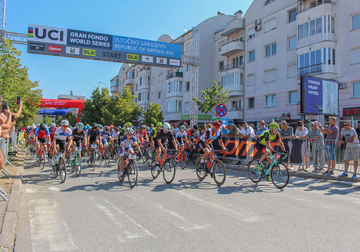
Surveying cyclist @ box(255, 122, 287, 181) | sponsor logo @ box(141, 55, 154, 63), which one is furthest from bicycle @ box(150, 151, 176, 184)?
sponsor logo @ box(141, 55, 154, 63)

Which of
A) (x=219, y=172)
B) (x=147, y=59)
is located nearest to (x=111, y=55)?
(x=147, y=59)

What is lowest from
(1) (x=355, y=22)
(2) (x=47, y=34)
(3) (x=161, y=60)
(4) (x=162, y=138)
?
(4) (x=162, y=138)

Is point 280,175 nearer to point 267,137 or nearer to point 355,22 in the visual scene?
point 267,137

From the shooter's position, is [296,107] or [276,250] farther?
[296,107]

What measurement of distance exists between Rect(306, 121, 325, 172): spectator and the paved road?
1.51 meters

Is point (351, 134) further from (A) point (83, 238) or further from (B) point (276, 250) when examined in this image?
(A) point (83, 238)

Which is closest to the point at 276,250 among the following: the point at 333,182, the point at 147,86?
the point at 333,182

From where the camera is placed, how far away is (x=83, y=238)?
13.3 feet

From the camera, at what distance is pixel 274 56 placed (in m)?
28.2

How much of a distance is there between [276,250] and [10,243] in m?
3.59

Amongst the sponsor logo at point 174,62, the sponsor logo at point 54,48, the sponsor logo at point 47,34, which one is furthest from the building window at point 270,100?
the sponsor logo at point 54,48

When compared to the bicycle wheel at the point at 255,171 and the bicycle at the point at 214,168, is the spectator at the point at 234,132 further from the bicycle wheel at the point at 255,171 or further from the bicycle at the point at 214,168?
the bicycle at the point at 214,168

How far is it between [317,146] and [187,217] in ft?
22.3

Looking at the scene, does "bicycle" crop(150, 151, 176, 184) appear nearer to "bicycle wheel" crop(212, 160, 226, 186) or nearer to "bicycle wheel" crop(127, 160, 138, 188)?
"bicycle wheel" crop(127, 160, 138, 188)
